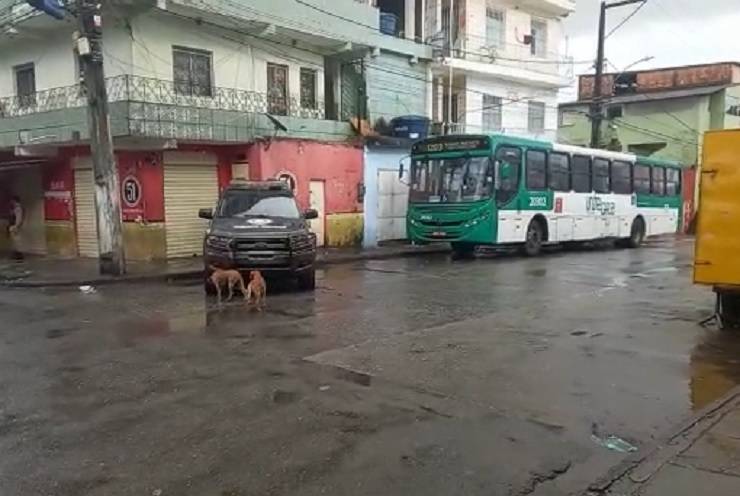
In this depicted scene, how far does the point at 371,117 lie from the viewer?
24.6m

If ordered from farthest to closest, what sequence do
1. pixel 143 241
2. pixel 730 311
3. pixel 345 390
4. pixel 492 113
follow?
pixel 492 113 < pixel 143 241 < pixel 730 311 < pixel 345 390

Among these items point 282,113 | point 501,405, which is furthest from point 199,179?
point 501,405

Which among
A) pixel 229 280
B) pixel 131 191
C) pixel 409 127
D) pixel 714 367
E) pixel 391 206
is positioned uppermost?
pixel 409 127

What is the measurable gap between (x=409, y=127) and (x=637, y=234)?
10.3 m

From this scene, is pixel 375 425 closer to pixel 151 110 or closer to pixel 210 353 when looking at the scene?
pixel 210 353

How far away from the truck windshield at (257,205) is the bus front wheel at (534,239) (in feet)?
30.6

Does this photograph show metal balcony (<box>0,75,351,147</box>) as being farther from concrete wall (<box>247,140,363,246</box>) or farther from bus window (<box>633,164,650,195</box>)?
bus window (<box>633,164,650,195</box>)

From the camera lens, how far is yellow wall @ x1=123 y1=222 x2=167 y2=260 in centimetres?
1884

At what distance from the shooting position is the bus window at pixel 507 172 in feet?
64.9

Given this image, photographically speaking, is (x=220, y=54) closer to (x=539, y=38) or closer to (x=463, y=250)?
(x=463, y=250)

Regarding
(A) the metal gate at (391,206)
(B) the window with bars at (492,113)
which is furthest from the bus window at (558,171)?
(B) the window with bars at (492,113)

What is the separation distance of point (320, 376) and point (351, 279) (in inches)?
336

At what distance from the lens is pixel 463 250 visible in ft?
70.6

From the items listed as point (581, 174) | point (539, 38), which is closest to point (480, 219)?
point (581, 174)
